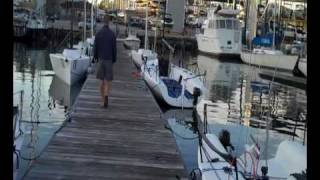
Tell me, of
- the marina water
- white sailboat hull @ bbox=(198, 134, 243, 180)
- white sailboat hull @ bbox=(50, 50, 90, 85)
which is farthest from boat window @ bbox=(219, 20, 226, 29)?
white sailboat hull @ bbox=(198, 134, 243, 180)

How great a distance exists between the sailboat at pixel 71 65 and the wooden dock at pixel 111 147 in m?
12.6

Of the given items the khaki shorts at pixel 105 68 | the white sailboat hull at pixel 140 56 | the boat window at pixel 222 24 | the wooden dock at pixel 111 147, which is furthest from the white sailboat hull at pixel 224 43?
the khaki shorts at pixel 105 68

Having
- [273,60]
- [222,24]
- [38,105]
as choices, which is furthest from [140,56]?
[222,24]

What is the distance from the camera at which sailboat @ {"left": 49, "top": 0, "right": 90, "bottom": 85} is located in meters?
27.5

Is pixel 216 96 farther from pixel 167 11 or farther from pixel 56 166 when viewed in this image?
pixel 167 11

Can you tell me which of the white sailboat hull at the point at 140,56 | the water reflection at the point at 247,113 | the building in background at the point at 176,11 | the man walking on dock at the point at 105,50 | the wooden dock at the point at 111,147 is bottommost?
the water reflection at the point at 247,113

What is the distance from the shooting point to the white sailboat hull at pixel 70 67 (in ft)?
90.0

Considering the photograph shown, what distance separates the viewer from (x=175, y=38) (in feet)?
197

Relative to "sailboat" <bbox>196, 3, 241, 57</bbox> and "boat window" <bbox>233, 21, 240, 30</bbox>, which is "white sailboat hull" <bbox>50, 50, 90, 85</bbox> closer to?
"sailboat" <bbox>196, 3, 241, 57</bbox>

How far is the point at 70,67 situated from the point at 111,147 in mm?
18519

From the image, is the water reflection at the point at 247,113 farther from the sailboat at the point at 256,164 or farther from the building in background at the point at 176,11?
the building in background at the point at 176,11

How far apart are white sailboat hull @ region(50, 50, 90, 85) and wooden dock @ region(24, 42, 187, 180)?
12541 millimetres

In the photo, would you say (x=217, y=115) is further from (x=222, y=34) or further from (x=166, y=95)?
(x=222, y=34)

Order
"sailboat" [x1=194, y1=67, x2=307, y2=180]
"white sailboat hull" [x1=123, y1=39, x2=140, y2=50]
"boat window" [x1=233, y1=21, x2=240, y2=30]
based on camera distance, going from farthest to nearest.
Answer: "boat window" [x1=233, y1=21, x2=240, y2=30]
"white sailboat hull" [x1=123, y1=39, x2=140, y2=50]
"sailboat" [x1=194, y1=67, x2=307, y2=180]
